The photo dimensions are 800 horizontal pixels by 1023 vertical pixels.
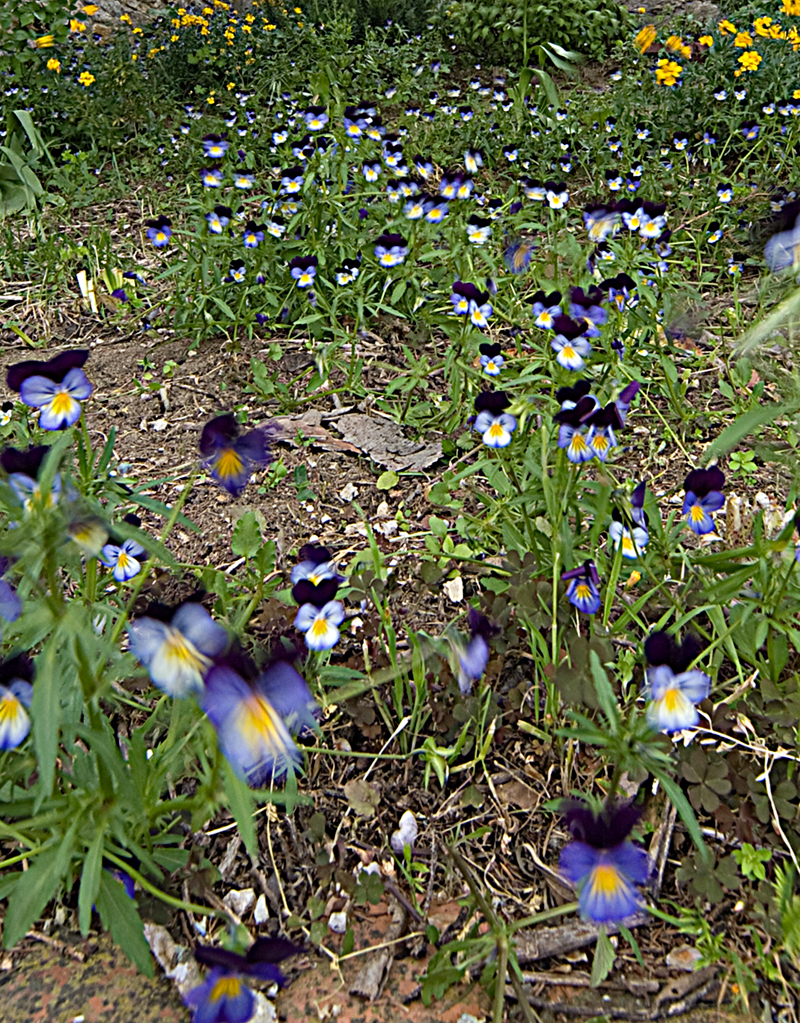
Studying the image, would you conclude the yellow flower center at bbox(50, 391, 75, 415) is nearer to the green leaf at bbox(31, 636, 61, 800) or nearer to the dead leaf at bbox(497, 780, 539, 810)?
the green leaf at bbox(31, 636, 61, 800)

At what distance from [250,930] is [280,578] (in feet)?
2.97

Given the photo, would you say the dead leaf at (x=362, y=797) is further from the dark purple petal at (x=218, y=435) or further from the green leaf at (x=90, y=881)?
the dark purple petal at (x=218, y=435)

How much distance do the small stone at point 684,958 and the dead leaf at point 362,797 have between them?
627 mm

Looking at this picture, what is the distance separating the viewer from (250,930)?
5.46ft

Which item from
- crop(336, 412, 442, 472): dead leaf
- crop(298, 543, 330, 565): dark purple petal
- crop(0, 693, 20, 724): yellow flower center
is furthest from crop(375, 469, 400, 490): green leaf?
crop(0, 693, 20, 724): yellow flower center

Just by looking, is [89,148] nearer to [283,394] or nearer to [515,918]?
[283,394]

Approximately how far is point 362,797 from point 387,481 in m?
1.11

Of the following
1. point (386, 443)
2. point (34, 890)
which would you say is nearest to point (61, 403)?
point (34, 890)

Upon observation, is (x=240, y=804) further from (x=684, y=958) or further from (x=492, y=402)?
(x=492, y=402)

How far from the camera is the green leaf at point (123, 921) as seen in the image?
144 centimetres

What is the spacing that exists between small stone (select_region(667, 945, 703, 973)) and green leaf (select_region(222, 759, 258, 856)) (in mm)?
838

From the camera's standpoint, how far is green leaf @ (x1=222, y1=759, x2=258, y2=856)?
1194 millimetres

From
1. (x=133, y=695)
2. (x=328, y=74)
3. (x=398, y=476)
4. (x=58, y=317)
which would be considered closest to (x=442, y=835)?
(x=133, y=695)

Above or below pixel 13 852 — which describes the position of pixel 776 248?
above
